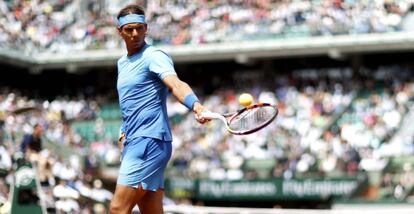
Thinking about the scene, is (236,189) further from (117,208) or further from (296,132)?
(117,208)

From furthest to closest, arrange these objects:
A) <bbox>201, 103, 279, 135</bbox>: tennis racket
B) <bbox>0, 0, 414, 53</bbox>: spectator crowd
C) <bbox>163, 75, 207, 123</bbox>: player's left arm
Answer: <bbox>0, 0, 414, 53</bbox>: spectator crowd, <bbox>201, 103, 279, 135</bbox>: tennis racket, <bbox>163, 75, 207, 123</bbox>: player's left arm

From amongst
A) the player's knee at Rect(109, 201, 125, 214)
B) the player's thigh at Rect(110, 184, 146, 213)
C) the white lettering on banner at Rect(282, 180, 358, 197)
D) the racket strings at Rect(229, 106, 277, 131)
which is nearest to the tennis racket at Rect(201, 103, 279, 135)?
the racket strings at Rect(229, 106, 277, 131)

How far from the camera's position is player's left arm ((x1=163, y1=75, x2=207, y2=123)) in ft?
16.8

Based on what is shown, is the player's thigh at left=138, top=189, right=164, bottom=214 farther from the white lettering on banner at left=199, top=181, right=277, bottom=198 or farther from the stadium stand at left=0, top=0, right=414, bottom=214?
the white lettering on banner at left=199, top=181, right=277, bottom=198

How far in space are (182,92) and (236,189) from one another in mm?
15111

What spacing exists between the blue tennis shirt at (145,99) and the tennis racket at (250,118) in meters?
0.50

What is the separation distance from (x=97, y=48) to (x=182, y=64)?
2.38 metres

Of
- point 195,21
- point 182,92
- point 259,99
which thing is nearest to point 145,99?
point 182,92

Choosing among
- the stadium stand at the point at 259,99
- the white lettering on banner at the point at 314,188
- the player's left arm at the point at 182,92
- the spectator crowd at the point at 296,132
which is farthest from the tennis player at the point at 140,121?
the white lettering on banner at the point at 314,188

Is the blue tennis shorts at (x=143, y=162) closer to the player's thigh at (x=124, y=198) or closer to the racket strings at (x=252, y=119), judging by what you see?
the player's thigh at (x=124, y=198)

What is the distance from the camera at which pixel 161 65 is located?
556 cm

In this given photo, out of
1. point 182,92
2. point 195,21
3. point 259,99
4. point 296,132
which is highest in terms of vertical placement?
point 195,21

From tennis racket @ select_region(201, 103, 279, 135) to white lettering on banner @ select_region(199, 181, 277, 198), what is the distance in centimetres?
1441

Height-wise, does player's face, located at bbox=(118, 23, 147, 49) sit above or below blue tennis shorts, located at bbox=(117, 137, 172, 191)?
above
